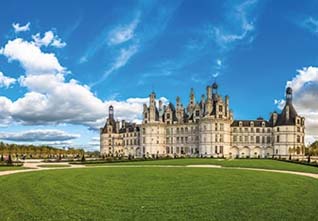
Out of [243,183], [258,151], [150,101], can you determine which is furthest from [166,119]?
[243,183]

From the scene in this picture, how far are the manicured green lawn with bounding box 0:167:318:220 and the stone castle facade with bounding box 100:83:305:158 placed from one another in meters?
64.9

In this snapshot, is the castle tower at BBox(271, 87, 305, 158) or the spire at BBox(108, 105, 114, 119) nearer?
the castle tower at BBox(271, 87, 305, 158)

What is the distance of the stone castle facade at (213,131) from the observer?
82.3 meters

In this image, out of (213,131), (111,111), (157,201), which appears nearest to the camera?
(157,201)

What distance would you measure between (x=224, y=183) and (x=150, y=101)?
72.4 meters

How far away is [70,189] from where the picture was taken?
16.0 meters

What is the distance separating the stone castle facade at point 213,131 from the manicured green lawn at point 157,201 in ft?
213

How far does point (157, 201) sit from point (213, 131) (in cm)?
7025

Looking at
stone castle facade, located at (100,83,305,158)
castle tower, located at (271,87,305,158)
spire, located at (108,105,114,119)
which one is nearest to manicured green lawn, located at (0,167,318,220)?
stone castle facade, located at (100,83,305,158)

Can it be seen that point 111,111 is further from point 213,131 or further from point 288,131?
point 288,131

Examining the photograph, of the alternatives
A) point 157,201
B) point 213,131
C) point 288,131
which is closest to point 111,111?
point 213,131

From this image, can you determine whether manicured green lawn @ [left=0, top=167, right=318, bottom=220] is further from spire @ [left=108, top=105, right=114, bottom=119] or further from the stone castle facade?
spire @ [left=108, top=105, right=114, bottom=119]

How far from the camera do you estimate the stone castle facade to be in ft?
270

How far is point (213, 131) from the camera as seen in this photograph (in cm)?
8194
